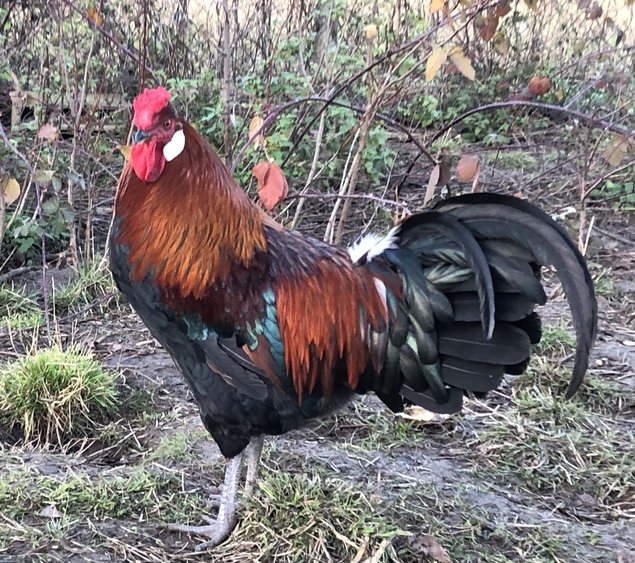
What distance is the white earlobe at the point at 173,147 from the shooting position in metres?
2.47

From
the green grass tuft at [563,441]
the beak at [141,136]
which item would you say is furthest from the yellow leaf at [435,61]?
the green grass tuft at [563,441]

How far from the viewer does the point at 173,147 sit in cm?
248

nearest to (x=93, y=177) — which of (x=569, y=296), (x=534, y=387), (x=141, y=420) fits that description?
(x=141, y=420)

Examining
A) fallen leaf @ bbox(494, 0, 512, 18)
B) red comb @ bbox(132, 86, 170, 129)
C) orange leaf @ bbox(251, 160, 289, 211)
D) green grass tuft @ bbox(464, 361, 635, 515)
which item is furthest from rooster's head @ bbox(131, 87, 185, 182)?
green grass tuft @ bbox(464, 361, 635, 515)

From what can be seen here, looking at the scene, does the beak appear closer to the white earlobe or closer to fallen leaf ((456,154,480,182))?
the white earlobe

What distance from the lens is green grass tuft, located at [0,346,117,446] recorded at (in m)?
3.36

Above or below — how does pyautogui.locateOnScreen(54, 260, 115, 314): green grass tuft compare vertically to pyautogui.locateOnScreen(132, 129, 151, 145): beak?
below

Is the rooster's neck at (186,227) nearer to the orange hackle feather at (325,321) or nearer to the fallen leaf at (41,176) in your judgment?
the orange hackle feather at (325,321)

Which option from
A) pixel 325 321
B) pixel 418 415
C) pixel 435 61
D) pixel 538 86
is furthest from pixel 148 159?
pixel 538 86

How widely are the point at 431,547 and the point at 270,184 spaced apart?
5.61 ft

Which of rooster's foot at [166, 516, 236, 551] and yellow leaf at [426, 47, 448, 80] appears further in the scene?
yellow leaf at [426, 47, 448, 80]

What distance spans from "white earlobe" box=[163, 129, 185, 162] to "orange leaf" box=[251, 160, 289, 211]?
796 mm

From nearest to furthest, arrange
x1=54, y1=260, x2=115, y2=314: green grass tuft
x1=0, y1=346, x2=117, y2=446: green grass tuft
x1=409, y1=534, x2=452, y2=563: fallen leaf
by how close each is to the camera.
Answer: x1=409, y1=534, x2=452, y2=563: fallen leaf
x1=0, y1=346, x2=117, y2=446: green grass tuft
x1=54, y1=260, x2=115, y2=314: green grass tuft

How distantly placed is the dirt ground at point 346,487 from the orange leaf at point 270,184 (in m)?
1.16
